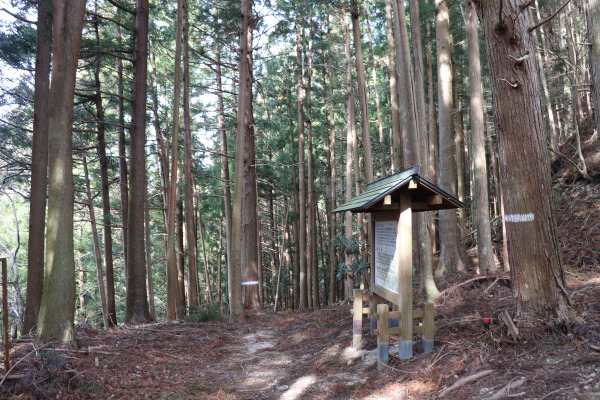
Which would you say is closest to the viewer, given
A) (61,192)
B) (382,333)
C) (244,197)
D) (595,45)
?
(382,333)

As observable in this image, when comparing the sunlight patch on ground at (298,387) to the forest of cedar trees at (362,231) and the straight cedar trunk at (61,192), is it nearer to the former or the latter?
the forest of cedar trees at (362,231)

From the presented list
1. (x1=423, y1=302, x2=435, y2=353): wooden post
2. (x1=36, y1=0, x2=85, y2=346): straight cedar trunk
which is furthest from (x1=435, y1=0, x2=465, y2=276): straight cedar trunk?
(x1=36, y1=0, x2=85, y2=346): straight cedar trunk

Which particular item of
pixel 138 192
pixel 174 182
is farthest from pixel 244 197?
pixel 138 192

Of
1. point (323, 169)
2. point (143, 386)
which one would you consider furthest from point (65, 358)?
point (323, 169)

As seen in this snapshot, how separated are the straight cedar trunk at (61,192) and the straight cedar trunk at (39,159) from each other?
369 centimetres

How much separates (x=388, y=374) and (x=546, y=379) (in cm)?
205

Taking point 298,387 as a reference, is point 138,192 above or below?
above

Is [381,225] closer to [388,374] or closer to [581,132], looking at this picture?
[388,374]

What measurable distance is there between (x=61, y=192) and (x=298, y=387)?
15.4ft

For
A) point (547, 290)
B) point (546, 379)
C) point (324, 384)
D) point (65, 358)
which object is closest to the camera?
point (546, 379)

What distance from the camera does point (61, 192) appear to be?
5.63 metres

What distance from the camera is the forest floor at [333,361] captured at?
12.6 ft

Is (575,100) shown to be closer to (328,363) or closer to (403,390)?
(328,363)

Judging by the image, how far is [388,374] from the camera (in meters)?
5.07
